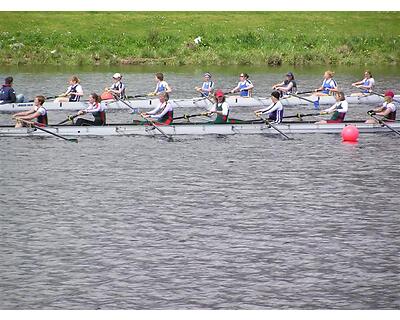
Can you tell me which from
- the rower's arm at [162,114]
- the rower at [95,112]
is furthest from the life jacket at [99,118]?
the rower's arm at [162,114]

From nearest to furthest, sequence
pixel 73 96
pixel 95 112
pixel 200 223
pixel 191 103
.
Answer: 1. pixel 200 223
2. pixel 95 112
3. pixel 73 96
4. pixel 191 103

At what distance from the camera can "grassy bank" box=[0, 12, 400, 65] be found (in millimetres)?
75438

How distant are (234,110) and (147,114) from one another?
10.4 m

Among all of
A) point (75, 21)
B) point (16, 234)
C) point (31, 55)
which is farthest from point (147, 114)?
point (75, 21)

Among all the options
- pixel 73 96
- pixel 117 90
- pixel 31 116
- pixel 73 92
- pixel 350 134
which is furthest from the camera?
pixel 117 90

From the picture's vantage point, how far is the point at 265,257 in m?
22.6

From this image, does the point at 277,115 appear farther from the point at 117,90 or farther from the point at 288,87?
the point at 117,90

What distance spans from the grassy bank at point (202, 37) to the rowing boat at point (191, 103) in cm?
2643

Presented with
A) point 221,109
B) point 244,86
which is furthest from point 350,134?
point 244,86

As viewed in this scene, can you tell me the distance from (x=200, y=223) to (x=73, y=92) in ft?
68.7

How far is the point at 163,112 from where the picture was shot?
124 ft

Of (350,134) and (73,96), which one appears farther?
(73,96)

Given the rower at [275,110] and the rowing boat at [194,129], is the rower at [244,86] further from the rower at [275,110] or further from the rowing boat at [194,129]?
the rowing boat at [194,129]

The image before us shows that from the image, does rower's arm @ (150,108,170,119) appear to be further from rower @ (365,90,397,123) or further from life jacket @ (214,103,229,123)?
rower @ (365,90,397,123)
